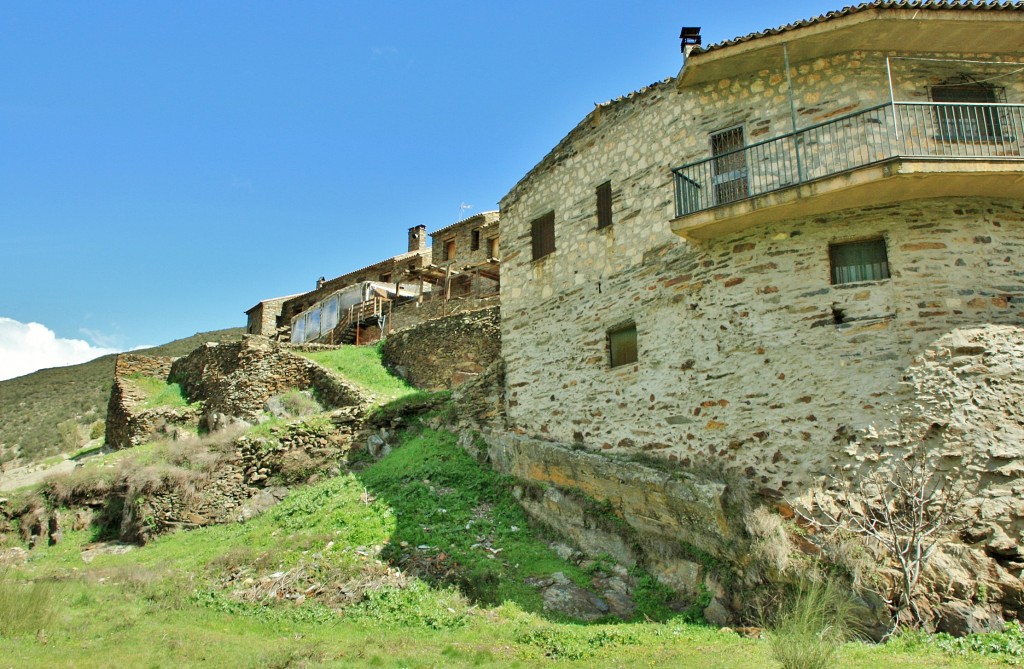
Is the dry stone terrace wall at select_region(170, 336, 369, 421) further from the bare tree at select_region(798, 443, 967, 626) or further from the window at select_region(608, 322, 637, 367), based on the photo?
the bare tree at select_region(798, 443, 967, 626)

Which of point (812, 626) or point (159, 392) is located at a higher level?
point (159, 392)

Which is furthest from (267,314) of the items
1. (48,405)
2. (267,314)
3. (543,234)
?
(543,234)

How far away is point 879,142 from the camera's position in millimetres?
11234

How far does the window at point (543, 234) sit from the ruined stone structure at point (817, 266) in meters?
1.35

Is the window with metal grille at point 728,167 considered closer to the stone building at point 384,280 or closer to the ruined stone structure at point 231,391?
the ruined stone structure at point 231,391

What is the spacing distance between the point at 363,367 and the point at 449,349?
3.67m

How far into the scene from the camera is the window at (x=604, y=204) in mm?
14273

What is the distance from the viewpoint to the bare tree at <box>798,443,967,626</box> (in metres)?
8.84

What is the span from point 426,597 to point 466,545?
1601mm

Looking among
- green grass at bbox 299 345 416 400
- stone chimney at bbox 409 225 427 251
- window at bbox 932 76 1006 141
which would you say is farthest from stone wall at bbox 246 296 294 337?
window at bbox 932 76 1006 141

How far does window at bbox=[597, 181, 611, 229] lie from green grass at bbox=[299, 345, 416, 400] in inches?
391

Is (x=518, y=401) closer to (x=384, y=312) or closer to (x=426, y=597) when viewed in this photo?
(x=426, y=597)

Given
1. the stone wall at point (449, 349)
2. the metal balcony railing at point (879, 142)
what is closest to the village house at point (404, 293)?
the stone wall at point (449, 349)

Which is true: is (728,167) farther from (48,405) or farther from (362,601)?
(48,405)
